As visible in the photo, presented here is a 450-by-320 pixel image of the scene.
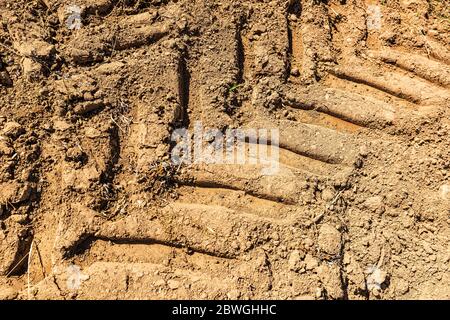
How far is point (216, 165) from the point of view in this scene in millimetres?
2105

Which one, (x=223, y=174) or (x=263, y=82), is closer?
(x=223, y=174)

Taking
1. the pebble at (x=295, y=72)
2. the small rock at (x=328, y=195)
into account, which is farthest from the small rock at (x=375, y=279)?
the pebble at (x=295, y=72)

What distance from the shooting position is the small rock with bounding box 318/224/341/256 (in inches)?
78.0

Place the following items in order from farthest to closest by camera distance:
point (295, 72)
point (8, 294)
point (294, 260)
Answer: point (295, 72) < point (294, 260) < point (8, 294)

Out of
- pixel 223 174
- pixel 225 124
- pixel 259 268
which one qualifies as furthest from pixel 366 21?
pixel 259 268

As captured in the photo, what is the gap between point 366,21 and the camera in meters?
2.52

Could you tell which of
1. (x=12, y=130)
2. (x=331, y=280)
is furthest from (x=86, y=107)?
(x=331, y=280)

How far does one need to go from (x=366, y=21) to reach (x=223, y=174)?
1307 millimetres

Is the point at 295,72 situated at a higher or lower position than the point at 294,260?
higher

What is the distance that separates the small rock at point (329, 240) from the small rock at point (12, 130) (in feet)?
5.04

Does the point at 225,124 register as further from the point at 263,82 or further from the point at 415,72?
the point at 415,72

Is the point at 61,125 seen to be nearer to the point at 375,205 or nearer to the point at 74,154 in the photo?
the point at 74,154

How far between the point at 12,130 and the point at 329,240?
5.29 feet
